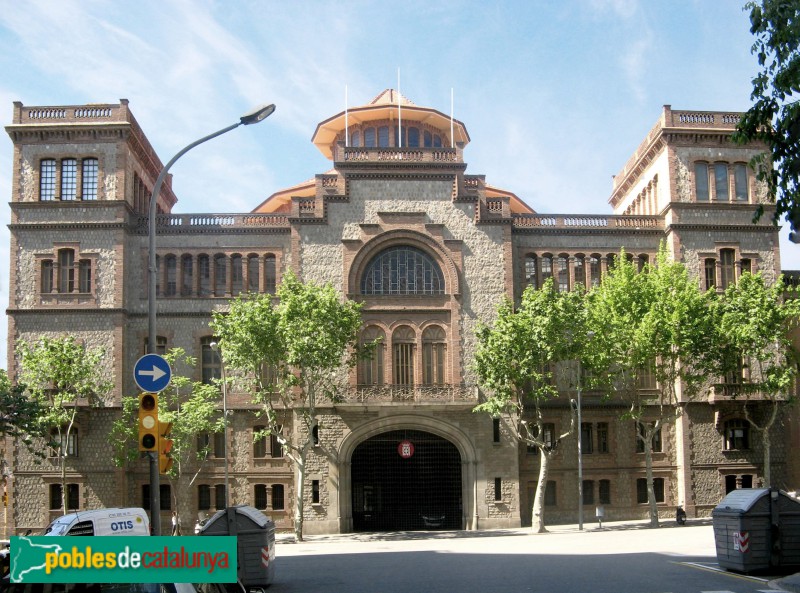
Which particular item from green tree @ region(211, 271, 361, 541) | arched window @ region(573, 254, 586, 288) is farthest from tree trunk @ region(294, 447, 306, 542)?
arched window @ region(573, 254, 586, 288)

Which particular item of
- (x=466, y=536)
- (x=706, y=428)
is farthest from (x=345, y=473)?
(x=706, y=428)

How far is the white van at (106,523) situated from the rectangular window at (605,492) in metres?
29.2

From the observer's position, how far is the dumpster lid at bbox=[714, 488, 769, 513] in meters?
Answer: 22.3

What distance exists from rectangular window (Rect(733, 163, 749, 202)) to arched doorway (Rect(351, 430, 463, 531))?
19066 millimetres

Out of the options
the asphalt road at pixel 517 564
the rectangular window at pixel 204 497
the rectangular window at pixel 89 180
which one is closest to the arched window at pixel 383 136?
the rectangular window at pixel 89 180

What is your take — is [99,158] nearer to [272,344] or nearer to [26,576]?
[272,344]

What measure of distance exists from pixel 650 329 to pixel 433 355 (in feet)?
33.8

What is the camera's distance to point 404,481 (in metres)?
46.0

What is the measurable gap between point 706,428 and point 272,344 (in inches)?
→ 841

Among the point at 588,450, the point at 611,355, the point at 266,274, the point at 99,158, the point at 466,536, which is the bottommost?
the point at 466,536

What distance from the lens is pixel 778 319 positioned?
42.9 meters

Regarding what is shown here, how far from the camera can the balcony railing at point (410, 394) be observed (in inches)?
1769

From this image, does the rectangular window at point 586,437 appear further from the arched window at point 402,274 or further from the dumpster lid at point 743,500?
the dumpster lid at point 743,500

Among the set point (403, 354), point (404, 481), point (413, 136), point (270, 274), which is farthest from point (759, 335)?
point (270, 274)
